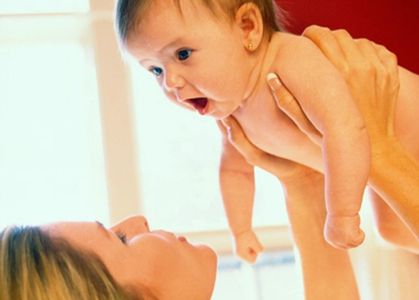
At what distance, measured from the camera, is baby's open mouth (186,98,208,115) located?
1.09m

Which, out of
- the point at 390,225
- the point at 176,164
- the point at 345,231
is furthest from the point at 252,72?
the point at 176,164

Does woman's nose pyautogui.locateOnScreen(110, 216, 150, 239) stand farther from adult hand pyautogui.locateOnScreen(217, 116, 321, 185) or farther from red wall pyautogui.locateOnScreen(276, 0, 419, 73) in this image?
red wall pyautogui.locateOnScreen(276, 0, 419, 73)

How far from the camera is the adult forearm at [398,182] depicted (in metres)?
1.07

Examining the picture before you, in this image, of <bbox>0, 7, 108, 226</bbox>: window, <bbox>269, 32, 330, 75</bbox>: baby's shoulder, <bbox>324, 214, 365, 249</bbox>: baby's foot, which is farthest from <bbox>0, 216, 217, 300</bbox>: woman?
<bbox>0, 7, 108, 226</bbox>: window

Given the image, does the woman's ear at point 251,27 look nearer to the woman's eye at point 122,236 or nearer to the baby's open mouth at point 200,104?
the baby's open mouth at point 200,104

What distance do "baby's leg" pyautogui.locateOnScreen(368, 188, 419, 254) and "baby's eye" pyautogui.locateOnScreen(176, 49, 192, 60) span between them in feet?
1.41

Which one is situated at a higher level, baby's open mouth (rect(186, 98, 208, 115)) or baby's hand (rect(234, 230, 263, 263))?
baby's open mouth (rect(186, 98, 208, 115))

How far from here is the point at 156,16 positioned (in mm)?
1009

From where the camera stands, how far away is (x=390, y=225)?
4.22ft

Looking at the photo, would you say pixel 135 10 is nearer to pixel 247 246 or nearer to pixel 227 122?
pixel 227 122

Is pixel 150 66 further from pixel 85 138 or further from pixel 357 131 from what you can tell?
pixel 85 138

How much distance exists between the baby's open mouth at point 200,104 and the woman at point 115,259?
0.30 ft

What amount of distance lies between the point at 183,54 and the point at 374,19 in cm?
93

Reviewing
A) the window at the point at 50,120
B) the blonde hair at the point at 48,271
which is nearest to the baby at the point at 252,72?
the blonde hair at the point at 48,271
